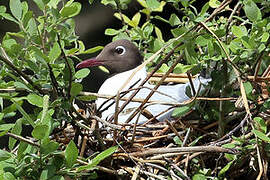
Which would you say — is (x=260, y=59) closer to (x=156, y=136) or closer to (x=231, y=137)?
(x=231, y=137)

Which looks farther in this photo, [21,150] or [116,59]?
[116,59]

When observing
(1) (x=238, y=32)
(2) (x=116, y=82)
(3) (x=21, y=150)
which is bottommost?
(2) (x=116, y=82)

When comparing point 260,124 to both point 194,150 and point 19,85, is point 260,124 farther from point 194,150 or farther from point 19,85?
point 19,85

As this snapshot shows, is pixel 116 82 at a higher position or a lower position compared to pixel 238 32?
lower

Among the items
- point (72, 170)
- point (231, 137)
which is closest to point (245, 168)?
point (231, 137)

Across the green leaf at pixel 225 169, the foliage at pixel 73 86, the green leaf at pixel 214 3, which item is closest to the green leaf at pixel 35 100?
the foliage at pixel 73 86

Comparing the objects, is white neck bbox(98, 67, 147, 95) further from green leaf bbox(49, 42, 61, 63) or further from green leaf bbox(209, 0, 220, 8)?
green leaf bbox(49, 42, 61, 63)

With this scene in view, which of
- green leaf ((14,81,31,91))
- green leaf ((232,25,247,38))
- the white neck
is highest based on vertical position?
green leaf ((232,25,247,38))

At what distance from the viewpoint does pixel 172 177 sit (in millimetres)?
1207

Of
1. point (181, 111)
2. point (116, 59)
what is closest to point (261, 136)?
point (181, 111)

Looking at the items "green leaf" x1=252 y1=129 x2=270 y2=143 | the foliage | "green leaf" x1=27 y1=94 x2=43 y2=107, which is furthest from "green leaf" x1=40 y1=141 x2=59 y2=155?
"green leaf" x1=252 y1=129 x2=270 y2=143

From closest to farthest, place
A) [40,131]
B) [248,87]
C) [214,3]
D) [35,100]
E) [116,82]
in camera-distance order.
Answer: [40,131]
[35,100]
[248,87]
[214,3]
[116,82]

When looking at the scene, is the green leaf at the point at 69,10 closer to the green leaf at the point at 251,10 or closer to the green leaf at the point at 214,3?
the green leaf at the point at 251,10

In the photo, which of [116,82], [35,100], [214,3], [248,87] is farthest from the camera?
[116,82]
